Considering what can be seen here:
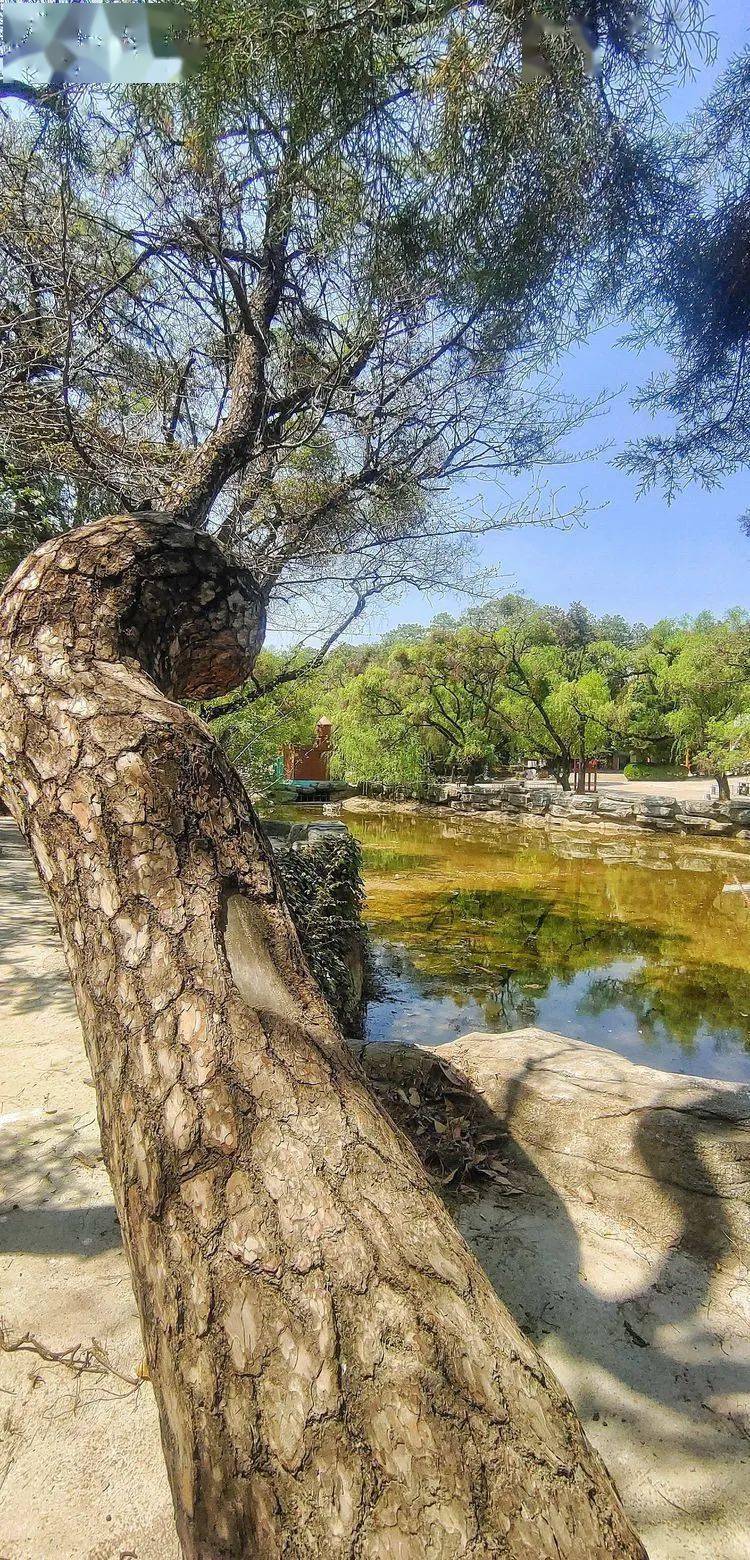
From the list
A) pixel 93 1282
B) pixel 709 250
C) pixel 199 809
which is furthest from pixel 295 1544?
pixel 709 250

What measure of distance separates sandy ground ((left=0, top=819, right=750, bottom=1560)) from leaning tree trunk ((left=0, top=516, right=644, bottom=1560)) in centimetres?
91

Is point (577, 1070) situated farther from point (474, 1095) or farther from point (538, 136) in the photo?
point (538, 136)

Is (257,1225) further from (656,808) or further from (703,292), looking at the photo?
(656,808)

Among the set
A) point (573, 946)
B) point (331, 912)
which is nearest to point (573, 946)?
point (573, 946)

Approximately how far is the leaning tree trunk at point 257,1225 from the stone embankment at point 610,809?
44.1 feet

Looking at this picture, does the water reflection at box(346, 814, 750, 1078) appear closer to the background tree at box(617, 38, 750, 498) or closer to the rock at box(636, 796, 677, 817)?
the rock at box(636, 796, 677, 817)

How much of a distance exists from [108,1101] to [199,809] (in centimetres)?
34

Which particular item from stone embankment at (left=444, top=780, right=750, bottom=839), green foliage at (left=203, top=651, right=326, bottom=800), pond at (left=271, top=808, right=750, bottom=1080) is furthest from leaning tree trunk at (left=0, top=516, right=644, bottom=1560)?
stone embankment at (left=444, top=780, right=750, bottom=839)

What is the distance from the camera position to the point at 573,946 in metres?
6.92

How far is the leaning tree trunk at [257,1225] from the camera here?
49 centimetres

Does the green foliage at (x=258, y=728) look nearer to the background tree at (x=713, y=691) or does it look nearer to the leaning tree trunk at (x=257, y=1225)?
the leaning tree trunk at (x=257, y=1225)

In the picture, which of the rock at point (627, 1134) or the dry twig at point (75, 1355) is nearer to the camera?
the dry twig at point (75, 1355)

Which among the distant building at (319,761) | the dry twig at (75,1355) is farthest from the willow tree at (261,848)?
the distant building at (319,761)

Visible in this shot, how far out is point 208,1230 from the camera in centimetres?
59
